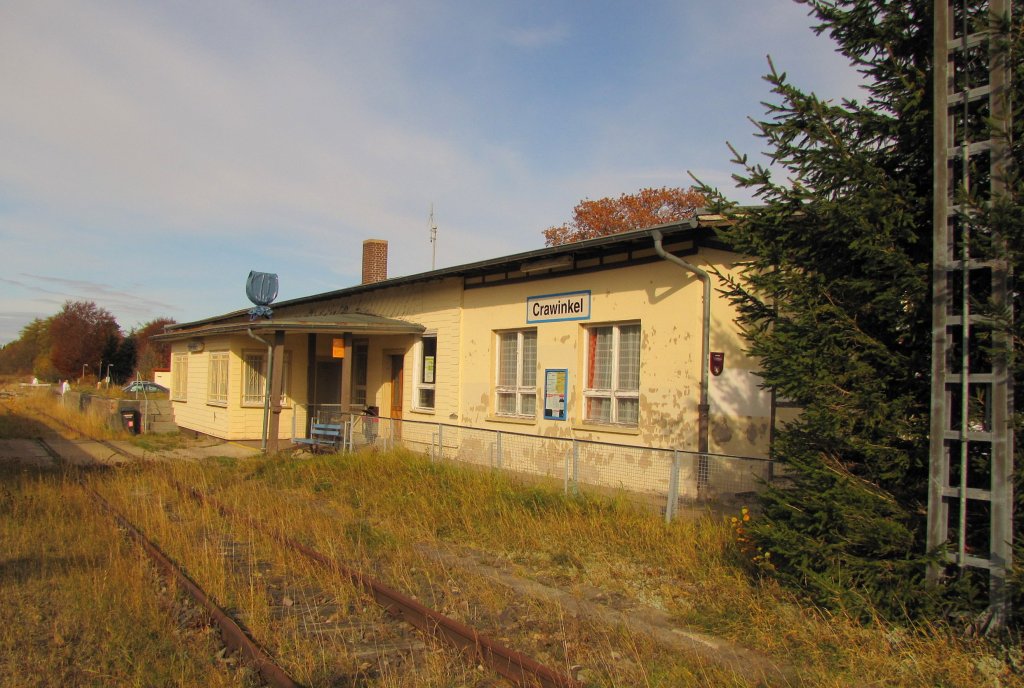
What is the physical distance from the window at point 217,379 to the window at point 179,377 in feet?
10.4

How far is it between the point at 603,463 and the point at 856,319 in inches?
208

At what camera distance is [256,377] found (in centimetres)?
2047

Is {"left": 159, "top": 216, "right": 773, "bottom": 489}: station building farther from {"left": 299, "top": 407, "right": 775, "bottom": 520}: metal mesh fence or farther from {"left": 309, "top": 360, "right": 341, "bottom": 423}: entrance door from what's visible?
{"left": 299, "top": 407, "right": 775, "bottom": 520}: metal mesh fence

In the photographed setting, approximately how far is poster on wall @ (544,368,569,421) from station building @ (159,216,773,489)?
0.09 ft

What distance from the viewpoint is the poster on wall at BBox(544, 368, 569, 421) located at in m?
13.2

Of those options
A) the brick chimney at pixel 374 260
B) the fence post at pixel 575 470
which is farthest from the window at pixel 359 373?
the fence post at pixel 575 470

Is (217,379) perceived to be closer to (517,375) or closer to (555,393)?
(517,375)

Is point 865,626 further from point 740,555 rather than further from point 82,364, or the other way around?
point 82,364

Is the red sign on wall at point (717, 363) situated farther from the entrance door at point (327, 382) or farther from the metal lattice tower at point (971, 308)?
the entrance door at point (327, 382)

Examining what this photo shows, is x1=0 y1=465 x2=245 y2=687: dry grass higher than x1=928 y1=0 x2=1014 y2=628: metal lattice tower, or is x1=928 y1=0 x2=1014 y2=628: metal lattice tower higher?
x1=928 y1=0 x2=1014 y2=628: metal lattice tower

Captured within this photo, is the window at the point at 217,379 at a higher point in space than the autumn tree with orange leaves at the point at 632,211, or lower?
lower

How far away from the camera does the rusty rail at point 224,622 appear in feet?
15.5

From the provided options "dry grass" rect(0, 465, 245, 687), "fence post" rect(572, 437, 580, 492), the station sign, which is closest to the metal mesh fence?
"fence post" rect(572, 437, 580, 492)

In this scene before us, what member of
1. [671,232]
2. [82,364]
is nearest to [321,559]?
[671,232]
